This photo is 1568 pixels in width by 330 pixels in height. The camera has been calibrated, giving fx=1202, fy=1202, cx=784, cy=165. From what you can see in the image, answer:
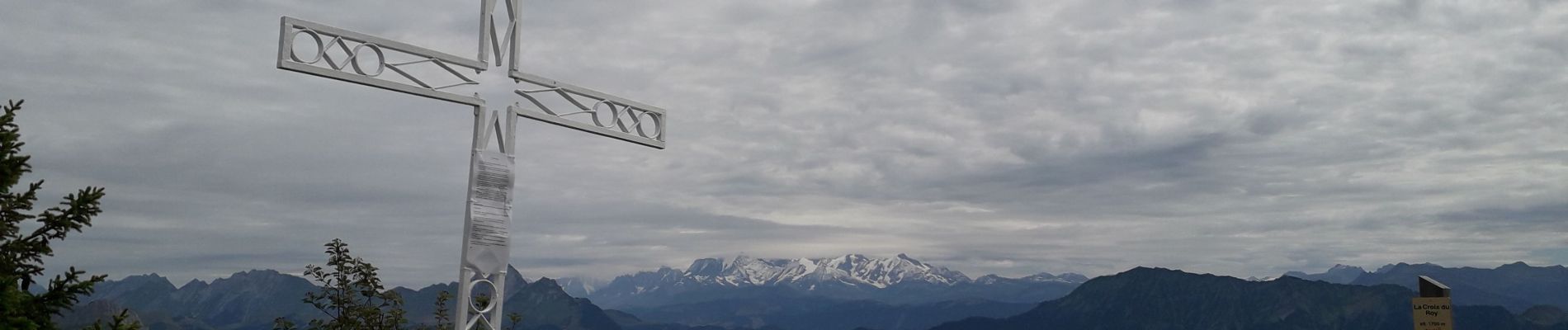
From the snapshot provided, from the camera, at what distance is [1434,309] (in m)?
19.6

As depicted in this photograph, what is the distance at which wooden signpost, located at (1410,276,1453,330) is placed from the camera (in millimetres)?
19500

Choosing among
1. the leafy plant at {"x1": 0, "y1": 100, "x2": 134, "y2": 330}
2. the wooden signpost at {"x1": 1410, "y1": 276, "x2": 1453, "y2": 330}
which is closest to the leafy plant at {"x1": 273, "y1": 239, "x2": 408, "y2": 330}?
the leafy plant at {"x1": 0, "y1": 100, "x2": 134, "y2": 330}

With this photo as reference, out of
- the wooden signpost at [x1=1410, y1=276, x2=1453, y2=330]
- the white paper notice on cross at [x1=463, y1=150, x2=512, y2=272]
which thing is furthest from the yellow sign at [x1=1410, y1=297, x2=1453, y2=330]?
the white paper notice on cross at [x1=463, y1=150, x2=512, y2=272]

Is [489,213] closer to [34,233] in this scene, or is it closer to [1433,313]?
[34,233]

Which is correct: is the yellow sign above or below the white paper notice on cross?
below

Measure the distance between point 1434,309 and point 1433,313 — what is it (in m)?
0.09

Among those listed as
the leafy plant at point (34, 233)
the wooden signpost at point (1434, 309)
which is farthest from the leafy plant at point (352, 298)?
the wooden signpost at point (1434, 309)

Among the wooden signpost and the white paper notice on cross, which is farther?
the wooden signpost

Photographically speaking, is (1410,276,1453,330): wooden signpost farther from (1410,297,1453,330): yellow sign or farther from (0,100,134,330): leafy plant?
(0,100,134,330): leafy plant

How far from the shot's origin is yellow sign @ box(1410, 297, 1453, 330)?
19.5m

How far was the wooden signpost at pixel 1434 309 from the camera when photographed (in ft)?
64.0

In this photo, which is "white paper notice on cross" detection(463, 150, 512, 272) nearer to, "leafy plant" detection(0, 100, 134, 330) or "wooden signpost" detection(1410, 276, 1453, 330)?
"leafy plant" detection(0, 100, 134, 330)

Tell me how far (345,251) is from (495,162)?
896 cm

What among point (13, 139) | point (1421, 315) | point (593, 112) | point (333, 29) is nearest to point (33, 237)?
point (13, 139)
